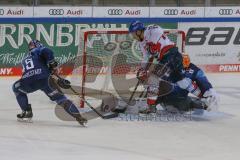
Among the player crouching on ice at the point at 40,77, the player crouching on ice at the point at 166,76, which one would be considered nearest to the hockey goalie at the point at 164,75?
the player crouching on ice at the point at 166,76

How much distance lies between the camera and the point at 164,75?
32.3 ft

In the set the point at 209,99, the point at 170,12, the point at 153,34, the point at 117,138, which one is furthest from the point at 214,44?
the point at 117,138

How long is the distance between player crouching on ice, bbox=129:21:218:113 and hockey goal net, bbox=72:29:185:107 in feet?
2.32

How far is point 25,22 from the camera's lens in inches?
520

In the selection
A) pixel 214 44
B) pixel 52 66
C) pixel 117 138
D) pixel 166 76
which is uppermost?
pixel 214 44

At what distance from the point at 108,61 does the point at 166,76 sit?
1626 millimetres

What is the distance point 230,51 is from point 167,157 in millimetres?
7592

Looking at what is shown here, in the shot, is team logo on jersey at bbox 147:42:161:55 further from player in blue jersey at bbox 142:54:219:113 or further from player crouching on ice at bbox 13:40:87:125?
player crouching on ice at bbox 13:40:87:125

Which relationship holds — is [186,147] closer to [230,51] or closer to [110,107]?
[110,107]

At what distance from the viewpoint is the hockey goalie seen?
976 cm

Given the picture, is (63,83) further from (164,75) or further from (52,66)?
(164,75)

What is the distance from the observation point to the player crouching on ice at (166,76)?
9750 millimetres

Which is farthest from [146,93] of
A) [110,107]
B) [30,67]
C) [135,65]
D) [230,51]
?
[230,51]

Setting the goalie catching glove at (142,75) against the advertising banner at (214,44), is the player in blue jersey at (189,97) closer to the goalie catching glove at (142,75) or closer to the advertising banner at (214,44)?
the goalie catching glove at (142,75)
